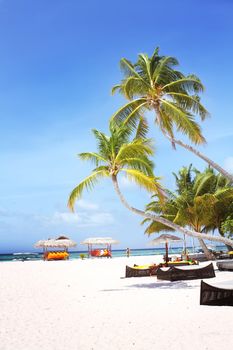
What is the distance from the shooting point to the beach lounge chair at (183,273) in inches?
577

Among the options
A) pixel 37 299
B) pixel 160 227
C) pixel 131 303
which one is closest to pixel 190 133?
pixel 131 303

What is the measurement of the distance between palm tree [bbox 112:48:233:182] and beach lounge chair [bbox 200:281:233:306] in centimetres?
678

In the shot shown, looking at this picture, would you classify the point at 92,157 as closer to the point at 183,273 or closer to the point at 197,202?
the point at 183,273

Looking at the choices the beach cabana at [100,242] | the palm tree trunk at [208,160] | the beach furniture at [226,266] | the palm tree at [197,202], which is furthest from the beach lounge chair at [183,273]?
the beach cabana at [100,242]

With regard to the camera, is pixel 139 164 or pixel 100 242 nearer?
pixel 139 164

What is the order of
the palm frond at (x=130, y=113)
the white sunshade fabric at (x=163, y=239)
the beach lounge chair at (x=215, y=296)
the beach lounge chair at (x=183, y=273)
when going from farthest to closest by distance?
the white sunshade fabric at (x=163, y=239)
the palm frond at (x=130, y=113)
the beach lounge chair at (x=183, y=273)
the beach lounge chair at (x=215, y=296)

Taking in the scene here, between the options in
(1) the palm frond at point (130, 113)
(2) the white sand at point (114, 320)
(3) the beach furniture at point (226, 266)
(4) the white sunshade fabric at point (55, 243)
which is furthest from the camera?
(4) the white sunshade fabric at point (55, 243)

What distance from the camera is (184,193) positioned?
26.7m

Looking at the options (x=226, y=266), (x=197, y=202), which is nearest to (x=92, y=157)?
(x=226, y=266)

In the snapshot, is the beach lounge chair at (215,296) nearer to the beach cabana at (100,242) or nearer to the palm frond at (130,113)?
the palm frond at (130,113)

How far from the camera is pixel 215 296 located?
8.86m

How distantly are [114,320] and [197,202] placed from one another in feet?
60.8

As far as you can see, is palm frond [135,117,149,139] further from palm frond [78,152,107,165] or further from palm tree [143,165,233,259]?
palm tree [143,165,233,259]

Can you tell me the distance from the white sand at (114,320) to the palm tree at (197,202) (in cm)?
1337
